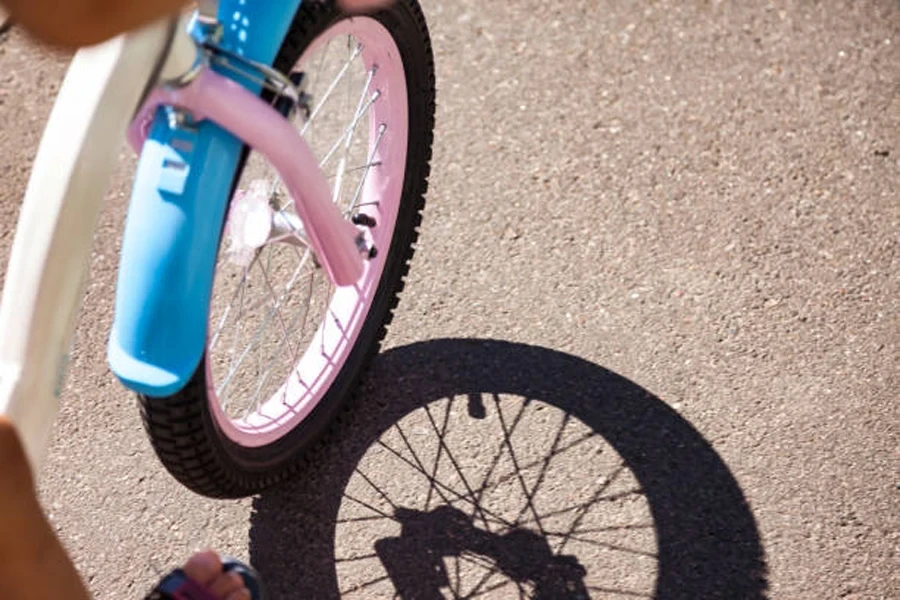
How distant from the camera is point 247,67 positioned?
160 cm

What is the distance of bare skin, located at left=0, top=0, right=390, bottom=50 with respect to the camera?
3.14 feet

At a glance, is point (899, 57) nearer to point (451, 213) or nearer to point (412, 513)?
point (451, 213)

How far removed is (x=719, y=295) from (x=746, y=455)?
1.18ft

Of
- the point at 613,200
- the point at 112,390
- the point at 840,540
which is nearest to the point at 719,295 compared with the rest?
the point at 613,200

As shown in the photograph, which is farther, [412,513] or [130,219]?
[412,513]

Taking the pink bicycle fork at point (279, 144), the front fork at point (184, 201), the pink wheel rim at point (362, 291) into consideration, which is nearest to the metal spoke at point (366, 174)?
the pink wheel rim at point (362, 291)

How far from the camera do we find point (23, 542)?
1.07m

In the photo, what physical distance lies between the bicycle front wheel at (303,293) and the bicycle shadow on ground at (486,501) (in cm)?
9

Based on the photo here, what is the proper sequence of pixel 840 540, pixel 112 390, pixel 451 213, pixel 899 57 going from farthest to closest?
pixel 899 57
pixel 451 213
pixel 112 390
pixel 840 540

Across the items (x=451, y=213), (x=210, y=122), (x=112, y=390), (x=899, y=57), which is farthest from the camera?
(x=899, y=57)

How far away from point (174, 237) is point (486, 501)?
84cm

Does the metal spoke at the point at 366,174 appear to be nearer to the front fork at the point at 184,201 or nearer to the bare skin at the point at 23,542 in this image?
the front fork at the point at 184,201

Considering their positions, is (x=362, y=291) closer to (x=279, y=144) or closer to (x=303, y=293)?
(x=303, y=293)

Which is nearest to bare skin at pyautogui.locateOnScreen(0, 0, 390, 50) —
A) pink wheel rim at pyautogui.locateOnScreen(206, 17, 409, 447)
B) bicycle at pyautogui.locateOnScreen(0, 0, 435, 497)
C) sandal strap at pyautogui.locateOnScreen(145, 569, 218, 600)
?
bicycle at pyautogui.locateOnScreen(0, 0, 435, 497)
